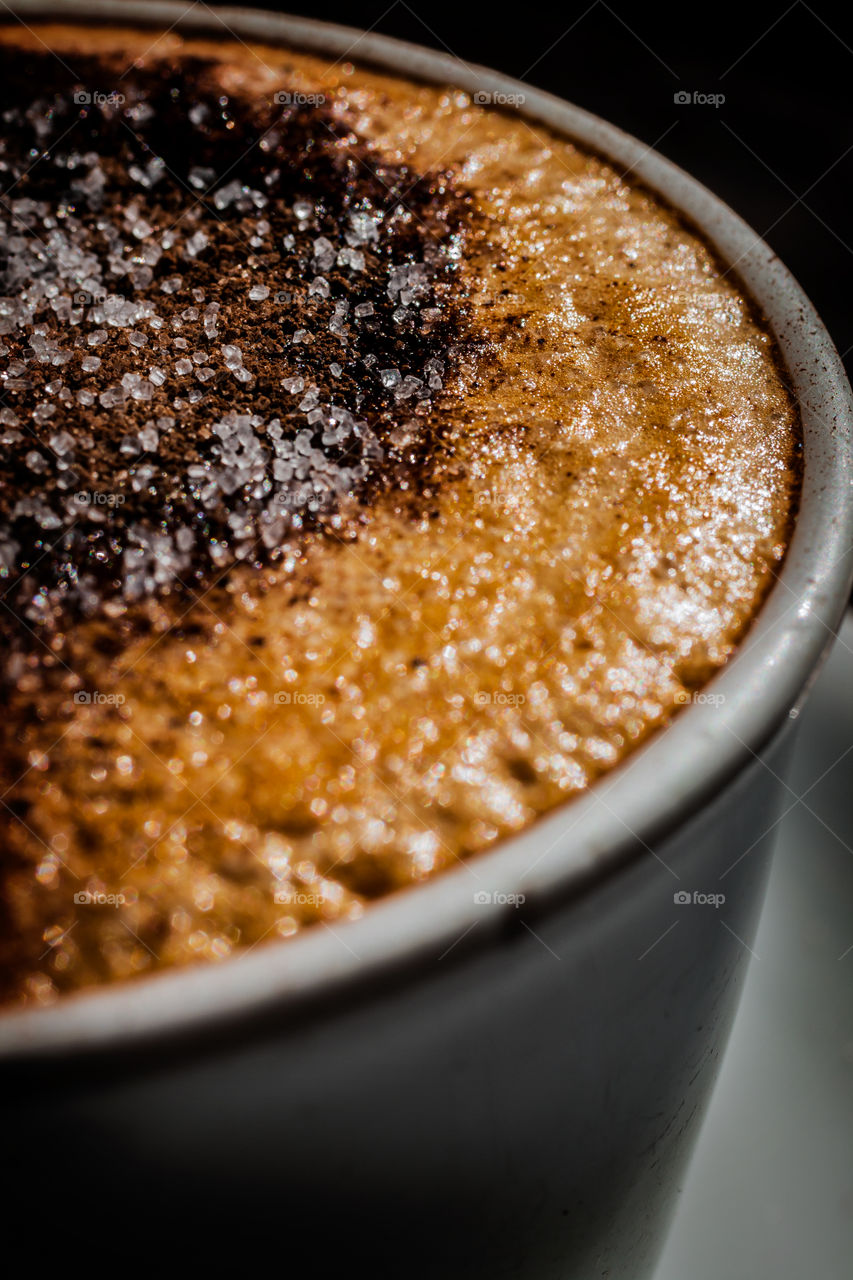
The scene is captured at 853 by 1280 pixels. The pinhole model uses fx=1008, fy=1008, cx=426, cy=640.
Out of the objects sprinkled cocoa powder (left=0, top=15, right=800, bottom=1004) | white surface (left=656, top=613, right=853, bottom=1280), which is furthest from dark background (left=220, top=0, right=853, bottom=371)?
sprinkled cocoa powder (left=0, top=15, right=800, bottom=1004)

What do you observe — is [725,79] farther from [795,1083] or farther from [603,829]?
[603,829]

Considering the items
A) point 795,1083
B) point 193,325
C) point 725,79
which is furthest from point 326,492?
point 725,79

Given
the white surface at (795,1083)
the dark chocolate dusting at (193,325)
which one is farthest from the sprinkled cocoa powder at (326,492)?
the white surface at (795,1083)

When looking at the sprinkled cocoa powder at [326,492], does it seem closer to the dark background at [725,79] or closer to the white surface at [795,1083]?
the white surface at [795,1083]

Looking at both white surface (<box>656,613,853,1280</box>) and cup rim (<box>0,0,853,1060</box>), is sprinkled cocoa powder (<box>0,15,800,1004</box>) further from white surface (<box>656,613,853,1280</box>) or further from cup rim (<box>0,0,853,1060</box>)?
white surface (<box>656,613,853,1280</box>)

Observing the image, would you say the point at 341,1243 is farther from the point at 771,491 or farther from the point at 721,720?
the point at 771,491

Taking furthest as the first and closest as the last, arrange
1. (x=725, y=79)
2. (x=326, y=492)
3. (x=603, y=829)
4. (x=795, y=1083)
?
(x=725, y=79) < (x=795, y=1083) < (x=326, y=492) < (x=603, y=829)
